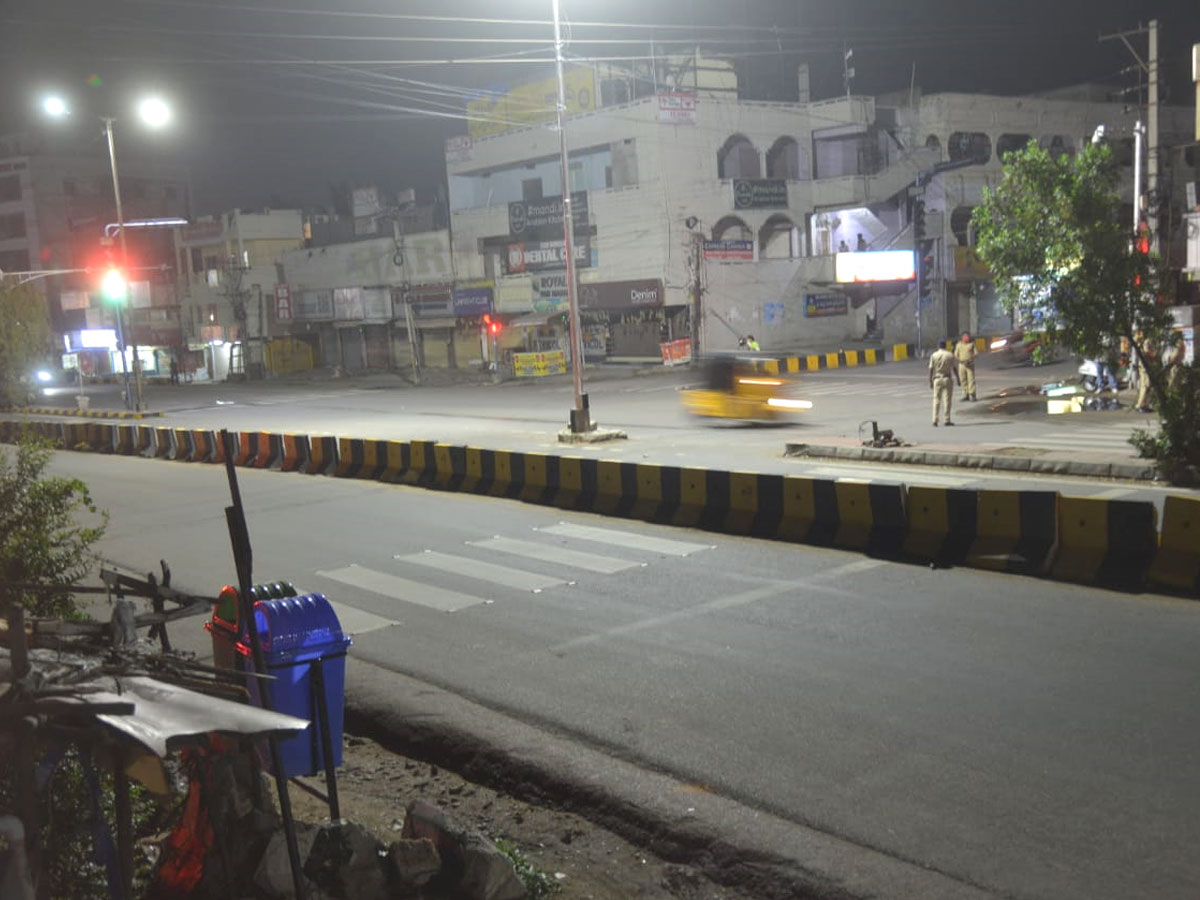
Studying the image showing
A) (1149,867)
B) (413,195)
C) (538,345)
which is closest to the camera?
(1149,867)

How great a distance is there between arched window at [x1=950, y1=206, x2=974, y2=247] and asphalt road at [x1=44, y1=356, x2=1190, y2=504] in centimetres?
1178

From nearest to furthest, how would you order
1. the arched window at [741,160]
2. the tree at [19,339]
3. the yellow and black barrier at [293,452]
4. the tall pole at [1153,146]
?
the yellow and black barrier at [293,452], the tall pole at [1153,146], the tree at [19,339], the arched window at [741,160]

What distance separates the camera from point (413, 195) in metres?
71.2

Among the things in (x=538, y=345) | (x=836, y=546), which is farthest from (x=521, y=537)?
(x=538, y=345)

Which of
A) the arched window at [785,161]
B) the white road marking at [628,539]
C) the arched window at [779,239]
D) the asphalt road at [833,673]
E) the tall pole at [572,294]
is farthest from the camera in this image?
the arched window at [785,161]

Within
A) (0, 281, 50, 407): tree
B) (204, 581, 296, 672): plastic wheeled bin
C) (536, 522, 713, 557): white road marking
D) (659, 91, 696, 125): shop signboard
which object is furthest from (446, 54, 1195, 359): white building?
(204, 581, 296, 672): plastic wheeled bin

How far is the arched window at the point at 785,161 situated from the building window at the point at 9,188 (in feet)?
234

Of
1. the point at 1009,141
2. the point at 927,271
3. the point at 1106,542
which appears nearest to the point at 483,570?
the point at 1106,542

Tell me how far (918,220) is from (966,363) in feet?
82.5

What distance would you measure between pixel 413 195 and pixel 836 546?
6267 centimetres

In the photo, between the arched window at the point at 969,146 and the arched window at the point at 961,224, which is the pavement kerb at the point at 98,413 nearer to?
the arched window at the point at 961,224

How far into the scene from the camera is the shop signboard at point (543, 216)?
51.2 metres

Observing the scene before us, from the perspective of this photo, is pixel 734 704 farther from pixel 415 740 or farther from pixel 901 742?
pixel 415 740

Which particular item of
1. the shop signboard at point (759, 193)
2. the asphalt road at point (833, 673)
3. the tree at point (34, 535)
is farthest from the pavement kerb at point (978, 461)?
the shop signboard at point (759, 193)
